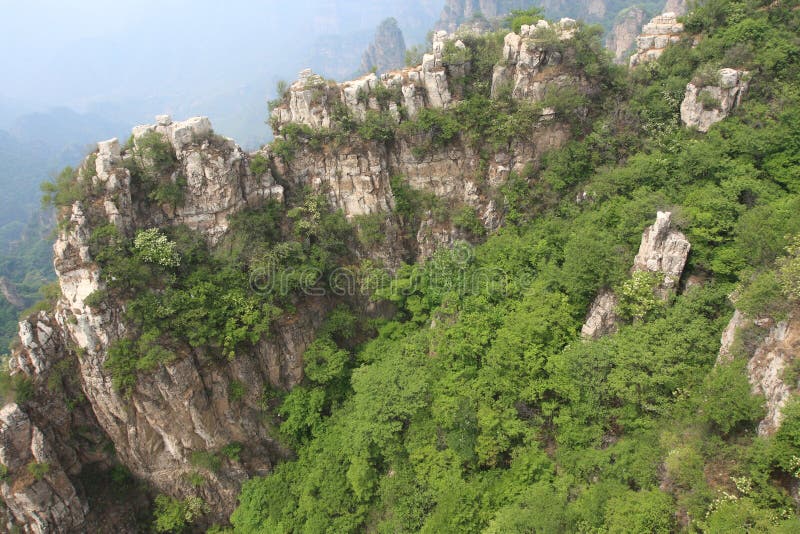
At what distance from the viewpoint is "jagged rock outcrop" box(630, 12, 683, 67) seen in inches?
1105

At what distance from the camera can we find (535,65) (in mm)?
27359

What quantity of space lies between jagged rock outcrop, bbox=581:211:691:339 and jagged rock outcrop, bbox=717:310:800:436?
12.5 feet

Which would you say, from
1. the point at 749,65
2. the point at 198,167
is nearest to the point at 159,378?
the point at 198,167

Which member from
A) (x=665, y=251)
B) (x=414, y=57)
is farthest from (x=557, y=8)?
(x=665, y=251)

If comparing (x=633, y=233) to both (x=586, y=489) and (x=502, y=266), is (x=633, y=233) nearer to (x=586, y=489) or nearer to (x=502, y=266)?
(x=502, y=266)

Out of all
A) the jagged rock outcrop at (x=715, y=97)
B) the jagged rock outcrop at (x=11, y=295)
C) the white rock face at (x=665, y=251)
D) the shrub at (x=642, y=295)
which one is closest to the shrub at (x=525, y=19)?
the jagged rock outcrop at (x=715, y=97)

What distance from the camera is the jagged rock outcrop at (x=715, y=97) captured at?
76.9 feet

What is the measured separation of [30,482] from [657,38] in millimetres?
43879

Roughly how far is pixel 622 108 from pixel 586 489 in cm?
2217

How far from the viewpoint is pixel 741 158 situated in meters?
21.5

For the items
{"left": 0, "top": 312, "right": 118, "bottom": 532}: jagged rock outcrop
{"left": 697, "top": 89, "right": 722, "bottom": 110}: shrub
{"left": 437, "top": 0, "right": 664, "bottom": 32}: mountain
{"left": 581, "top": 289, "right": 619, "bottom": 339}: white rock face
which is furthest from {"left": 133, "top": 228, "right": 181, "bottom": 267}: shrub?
{"left": 437, "top": 0, "right": 664, "bottom": 32}: mountain

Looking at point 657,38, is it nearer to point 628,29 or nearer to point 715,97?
point 715,97

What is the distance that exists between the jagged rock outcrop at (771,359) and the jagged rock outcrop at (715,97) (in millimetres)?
13673

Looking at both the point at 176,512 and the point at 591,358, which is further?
the point at 176,512
